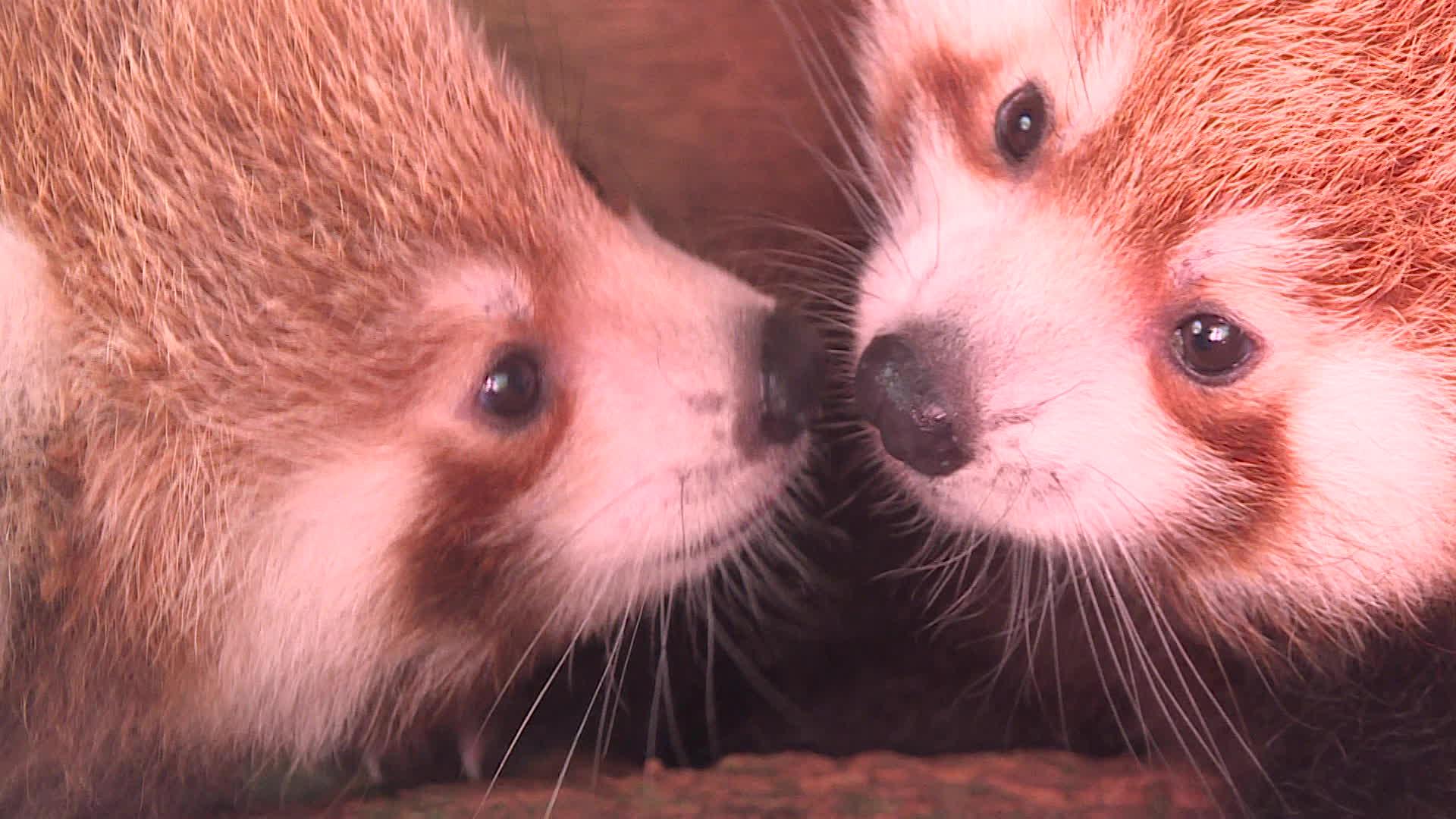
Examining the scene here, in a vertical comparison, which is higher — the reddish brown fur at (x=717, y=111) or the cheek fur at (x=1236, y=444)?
the reddish brown fur at (x=717, y=111)

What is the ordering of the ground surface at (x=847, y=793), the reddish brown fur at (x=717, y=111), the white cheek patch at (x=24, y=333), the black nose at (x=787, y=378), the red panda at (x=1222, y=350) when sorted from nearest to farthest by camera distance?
the white cheek patch at (x=24, y=333), the red panda at (x=1222, y=350), the ground surface at (x=847, y=793), the black nose at (x=787, y=378), the reddish brown fur at (x=717, y=111)

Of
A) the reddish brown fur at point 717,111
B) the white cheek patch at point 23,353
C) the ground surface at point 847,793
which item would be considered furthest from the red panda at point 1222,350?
the white cheek patch at point 23,353

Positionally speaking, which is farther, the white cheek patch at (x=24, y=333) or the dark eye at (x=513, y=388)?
the dark eye at (x=513, y=388)

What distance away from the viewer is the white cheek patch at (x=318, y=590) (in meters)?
1.17

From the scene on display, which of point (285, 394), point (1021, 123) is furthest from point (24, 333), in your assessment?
point (1021, 123)

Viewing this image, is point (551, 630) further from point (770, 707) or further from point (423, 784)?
point (770, 707)

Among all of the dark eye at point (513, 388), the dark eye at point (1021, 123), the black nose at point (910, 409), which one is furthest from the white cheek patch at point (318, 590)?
the dark eye at point (1021, 123)

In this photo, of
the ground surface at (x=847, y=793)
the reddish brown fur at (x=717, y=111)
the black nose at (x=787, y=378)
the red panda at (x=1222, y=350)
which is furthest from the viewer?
the reddish brown fur at (x=717, y=111)

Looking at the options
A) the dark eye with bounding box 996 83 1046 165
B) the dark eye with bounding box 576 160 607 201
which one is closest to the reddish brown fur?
the dark eye with bounding box 576 160 607 201

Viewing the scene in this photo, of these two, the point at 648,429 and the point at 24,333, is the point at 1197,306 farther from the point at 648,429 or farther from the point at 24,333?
the point at 24,333

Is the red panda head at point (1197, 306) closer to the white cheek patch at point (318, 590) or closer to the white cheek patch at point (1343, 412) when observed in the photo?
the white cheek patch at point (1343, 412)

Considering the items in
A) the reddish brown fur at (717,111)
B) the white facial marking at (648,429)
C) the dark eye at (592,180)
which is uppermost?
the reddish brown fur at (717,111)

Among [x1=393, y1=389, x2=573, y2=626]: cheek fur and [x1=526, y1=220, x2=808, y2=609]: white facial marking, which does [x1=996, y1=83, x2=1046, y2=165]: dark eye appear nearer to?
[x1=526, y1=220, x2=808, y2=609]: white facial marking

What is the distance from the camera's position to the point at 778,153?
2.06 metres
